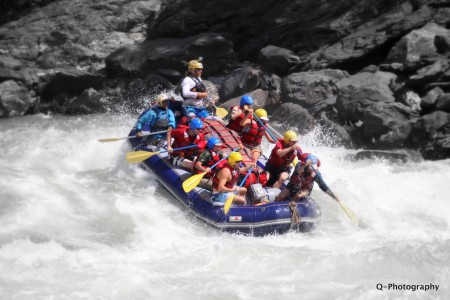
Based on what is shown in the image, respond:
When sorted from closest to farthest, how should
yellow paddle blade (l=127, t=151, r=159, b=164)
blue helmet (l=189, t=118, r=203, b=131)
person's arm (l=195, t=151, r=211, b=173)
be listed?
person's arm (l=195, t=151, r=211, b=173)
blue helmet (l=189, t=118, r=203, b=131)
yellow paddle blade (l=127, t=151, r=159, b=164)

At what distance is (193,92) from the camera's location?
30.5 feet

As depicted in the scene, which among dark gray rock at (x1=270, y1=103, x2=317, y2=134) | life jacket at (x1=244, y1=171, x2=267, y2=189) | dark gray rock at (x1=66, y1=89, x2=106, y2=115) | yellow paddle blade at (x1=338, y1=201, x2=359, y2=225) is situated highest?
life jacket at (x1=244, y1=171, x2=267, y2=189)

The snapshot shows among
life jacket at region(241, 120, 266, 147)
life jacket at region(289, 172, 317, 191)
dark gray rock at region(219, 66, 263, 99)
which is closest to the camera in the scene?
life jacket at region(289, 172, 317, 191)

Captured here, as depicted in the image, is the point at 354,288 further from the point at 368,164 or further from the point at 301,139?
the point at 301,139

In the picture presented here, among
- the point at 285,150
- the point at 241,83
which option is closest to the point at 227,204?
the point at 285,150

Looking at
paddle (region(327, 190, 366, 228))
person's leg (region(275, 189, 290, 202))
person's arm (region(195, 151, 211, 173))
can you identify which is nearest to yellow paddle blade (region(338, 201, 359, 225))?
paddle (region(327, 190, 366, 228))

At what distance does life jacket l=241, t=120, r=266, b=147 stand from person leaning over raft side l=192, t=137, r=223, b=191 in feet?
3.09

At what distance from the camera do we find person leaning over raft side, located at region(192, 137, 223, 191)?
759cm

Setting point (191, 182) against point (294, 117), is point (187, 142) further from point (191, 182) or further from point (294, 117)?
point (294, 117)

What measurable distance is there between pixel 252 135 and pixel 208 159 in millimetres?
1141

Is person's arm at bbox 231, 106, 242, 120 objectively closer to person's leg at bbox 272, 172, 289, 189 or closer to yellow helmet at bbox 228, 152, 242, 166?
person's leg at bbox 272, 172, 289, 189

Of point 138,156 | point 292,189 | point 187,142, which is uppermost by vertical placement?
point 187,142

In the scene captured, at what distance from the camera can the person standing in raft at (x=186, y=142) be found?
Result: 8.14 m

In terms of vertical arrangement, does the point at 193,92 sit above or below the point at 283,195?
above
